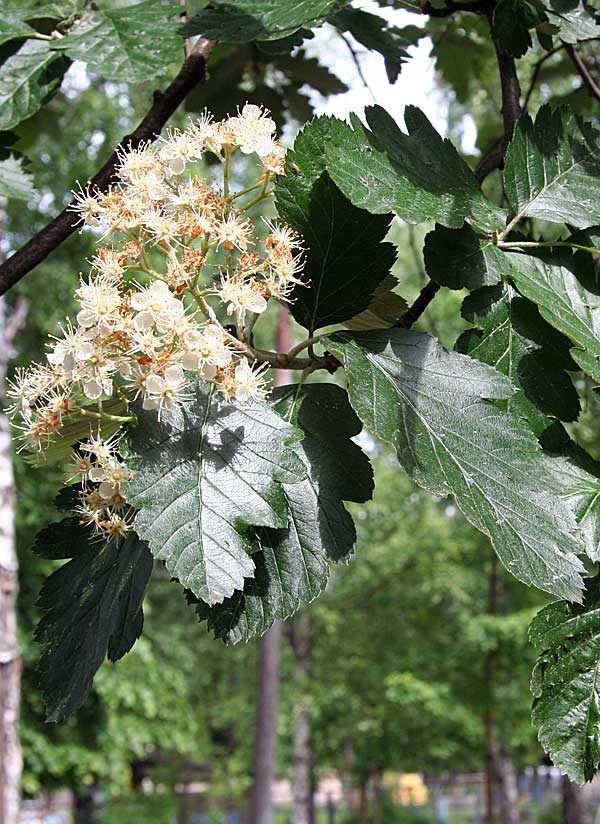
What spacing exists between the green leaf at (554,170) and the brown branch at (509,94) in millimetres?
80

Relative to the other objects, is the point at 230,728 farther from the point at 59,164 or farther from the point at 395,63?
the point at 395,63

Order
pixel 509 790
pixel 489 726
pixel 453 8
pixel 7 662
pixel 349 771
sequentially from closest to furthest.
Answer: pixel 453 8 < pixel 7 662 < pixel 489 726 < pixel 509 790 < pixel 349 771

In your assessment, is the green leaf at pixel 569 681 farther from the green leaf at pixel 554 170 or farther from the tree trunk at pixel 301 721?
the tree trunk at pixel 301 721

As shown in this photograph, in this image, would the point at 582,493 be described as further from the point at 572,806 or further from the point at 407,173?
the point at 572,806

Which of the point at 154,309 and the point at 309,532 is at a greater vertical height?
the point at 154,309

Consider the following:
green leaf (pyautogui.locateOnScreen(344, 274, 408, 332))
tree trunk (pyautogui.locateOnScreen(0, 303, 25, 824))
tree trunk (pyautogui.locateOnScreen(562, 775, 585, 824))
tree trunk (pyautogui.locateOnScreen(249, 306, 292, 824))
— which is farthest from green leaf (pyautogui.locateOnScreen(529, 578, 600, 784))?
tree trunk (pyautogui.locateOnScreen(249, 306, 292, 824))

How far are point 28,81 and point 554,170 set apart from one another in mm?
508

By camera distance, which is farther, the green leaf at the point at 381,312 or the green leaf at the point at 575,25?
the green leaf at the point at 575,25

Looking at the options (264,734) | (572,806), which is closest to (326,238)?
(572,806)

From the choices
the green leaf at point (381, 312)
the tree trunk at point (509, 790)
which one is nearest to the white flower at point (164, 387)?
the green leaf at point (381, 312)

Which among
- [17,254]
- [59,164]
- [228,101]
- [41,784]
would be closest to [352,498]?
[17,254]

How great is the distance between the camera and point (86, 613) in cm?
62

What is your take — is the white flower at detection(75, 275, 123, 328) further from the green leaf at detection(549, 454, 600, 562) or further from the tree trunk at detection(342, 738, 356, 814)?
the tree trunk at detection(342, 738, 356, 814)

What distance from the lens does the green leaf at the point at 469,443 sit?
513 millimetres
